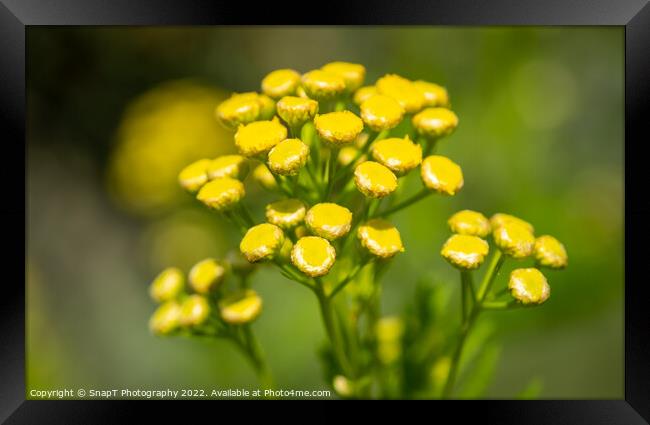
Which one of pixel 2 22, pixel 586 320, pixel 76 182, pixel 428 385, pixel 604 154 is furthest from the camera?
pixel 76 182

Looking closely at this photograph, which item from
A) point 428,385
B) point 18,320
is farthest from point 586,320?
point 18,320

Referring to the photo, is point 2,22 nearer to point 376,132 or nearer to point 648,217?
point 376,132

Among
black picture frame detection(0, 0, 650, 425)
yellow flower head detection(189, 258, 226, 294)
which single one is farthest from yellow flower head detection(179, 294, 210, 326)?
black picture frame detection(0, 0, 650, 425)

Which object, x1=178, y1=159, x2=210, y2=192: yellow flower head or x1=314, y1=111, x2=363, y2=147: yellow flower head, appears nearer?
x1=314, y1=111, x2=363, y2=147: yellow flower head

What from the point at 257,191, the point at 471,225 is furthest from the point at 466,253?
the point at 257,191

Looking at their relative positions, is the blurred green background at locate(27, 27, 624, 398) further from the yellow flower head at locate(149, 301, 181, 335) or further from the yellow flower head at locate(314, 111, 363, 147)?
the yellow flower head at locate(314, 111, 363, 147)

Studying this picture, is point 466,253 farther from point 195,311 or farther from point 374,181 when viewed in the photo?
point 195,311
